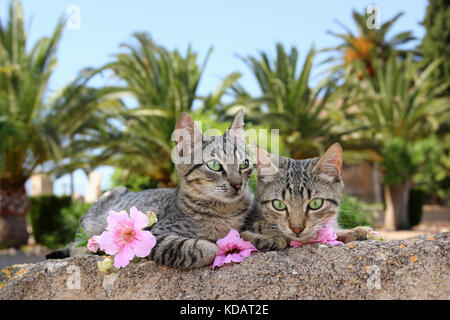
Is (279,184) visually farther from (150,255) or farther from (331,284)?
(150,255)

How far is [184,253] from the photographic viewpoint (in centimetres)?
255

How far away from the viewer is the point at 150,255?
2.76 meters

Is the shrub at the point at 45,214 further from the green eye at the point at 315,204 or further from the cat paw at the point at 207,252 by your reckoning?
the green eye at the point at 315,204

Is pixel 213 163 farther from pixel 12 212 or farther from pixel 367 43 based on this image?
pixel 367 43

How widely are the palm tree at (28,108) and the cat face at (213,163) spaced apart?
923 cm

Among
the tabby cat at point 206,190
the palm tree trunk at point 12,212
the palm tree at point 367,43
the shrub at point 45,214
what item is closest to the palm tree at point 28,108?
the palm tree trunk at point 12,212

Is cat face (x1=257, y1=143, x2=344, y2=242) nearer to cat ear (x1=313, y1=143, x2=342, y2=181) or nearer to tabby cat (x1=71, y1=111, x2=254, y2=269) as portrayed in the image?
cat ear (x1=313, y1=143, x2=342, y2=181)

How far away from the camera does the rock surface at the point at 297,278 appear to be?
2484 mm

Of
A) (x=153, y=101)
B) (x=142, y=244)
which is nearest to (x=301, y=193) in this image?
(x=142, y=244)

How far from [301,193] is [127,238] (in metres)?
1.17

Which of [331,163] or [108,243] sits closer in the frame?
[108,243]

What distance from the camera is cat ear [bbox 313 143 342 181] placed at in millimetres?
2729

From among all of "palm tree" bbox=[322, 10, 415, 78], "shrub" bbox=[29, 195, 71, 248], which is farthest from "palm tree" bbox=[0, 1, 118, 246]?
"palm tree" bbox=[322, 10, 415, 78]
